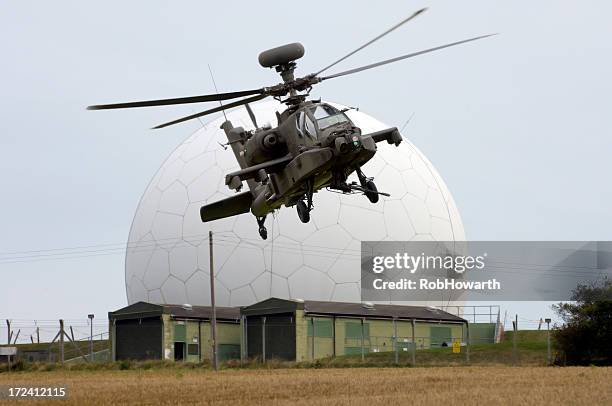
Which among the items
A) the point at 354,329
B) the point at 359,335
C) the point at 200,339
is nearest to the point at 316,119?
the point at 354,329

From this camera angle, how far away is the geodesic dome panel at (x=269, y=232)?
55.8 meters

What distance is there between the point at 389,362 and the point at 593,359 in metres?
9.61

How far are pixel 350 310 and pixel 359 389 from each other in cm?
2825

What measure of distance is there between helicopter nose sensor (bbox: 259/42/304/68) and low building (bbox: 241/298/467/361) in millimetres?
30753

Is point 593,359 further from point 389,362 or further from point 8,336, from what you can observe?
point 8,336

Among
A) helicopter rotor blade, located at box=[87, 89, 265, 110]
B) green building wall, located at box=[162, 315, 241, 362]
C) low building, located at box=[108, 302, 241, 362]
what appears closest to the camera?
helicopter rotor blade, located at box=[87, 89, 265, 110]

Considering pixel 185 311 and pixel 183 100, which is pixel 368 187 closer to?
pixel 183 100

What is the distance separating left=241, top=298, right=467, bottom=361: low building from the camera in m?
54.3

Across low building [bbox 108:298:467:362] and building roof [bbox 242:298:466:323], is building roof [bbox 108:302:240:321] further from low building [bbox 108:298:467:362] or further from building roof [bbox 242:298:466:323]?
building roof [bbox 242:298:466:323]

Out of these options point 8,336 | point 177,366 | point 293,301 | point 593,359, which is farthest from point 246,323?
point 593,359

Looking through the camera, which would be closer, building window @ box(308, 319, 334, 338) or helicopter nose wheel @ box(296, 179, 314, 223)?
helicopter nose wheel @ box(296, 179, 314, 223)

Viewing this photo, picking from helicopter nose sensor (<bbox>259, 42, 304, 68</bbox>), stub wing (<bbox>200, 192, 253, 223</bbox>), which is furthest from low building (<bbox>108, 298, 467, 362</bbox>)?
helicopter nose sensor (<bbox>259, 42, 304, 68</bbox>)

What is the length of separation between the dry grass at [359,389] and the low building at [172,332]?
2115cm

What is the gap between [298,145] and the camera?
2334cm
